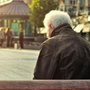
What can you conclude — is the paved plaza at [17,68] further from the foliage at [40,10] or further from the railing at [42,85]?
the foliage at [40,10]

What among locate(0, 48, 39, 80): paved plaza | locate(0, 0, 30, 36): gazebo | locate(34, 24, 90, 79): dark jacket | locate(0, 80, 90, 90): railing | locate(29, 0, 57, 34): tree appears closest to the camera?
locate(0, 80, 90, 90): railing

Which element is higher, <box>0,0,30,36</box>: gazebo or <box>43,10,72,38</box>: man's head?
<box>43,10,72,38</box>: man's head

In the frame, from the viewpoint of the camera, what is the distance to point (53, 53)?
5.97 m

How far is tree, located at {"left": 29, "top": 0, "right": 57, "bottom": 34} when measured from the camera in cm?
6175

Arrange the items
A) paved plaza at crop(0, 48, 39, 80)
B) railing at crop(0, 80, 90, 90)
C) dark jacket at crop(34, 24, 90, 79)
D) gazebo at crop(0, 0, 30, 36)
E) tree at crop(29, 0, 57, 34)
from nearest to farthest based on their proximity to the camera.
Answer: railing at crop(0, 80, 90, 90) → dark jacket at crop(34, 24, 90, 79) → paved plaza at crop(0, 48, 39, 80) → tree at crop(29, 0, 57, 34) → gazebo at crop(0, 0, 30, 36)

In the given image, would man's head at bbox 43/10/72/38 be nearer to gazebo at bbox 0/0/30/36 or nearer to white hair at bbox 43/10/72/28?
white hair at bbox 43/10/72/28

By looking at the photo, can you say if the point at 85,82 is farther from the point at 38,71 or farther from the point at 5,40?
the point at 5,40

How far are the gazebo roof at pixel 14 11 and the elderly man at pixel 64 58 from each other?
5694cm

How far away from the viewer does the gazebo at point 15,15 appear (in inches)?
2491

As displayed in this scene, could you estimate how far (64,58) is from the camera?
590 cm

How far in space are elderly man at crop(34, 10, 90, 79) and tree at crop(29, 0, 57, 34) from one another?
55.4m

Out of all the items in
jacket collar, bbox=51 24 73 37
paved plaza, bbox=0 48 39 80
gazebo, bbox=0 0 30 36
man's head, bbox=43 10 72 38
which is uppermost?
man's head, bbox=43 10 72 38

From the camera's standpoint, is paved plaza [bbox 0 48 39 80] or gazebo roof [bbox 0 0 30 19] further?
gazebo roof [bbox 0 0 30 19]

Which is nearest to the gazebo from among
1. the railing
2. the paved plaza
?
the paved plaza
